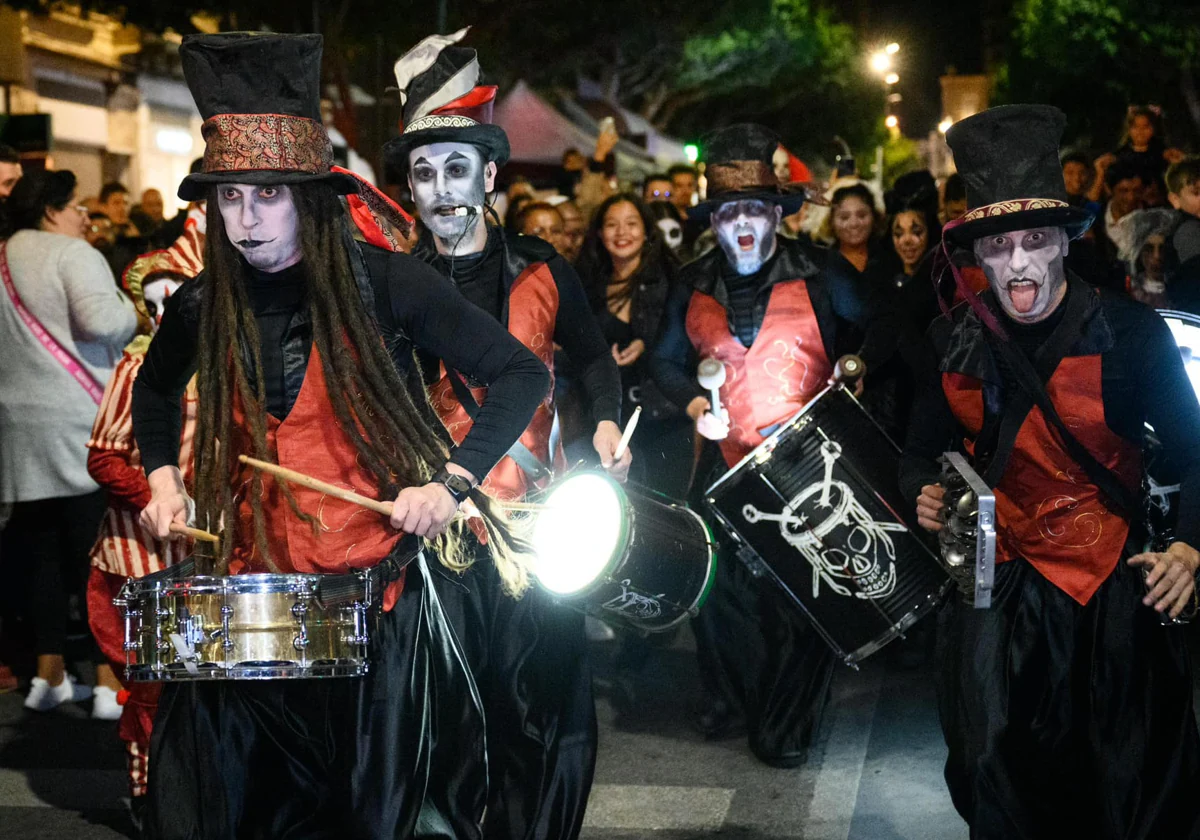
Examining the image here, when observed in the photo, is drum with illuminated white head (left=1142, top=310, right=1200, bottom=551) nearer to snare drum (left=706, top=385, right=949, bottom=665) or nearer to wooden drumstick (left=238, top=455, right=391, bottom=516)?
snare drum (left=706, top=385, right=949, bottom=665)

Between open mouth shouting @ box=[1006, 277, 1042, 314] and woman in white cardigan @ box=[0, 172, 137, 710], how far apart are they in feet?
14.8

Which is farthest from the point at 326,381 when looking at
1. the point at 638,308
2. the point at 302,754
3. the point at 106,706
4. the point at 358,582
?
the point at 638,308

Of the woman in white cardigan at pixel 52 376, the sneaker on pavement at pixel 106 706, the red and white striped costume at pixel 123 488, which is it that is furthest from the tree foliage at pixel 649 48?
the red and white striped costume at pixel 123 488

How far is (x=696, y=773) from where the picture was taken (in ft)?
20.4

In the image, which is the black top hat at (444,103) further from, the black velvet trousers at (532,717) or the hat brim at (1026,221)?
the hat brim at (1026,221)

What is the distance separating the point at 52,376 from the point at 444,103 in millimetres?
3055

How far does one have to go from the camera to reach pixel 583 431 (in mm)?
8148

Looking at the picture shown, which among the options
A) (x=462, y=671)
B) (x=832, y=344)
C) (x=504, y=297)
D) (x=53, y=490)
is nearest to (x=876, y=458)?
(x=832, y=344)

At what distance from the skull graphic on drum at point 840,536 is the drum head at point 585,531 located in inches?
46.9

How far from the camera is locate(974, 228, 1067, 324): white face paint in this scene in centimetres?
418

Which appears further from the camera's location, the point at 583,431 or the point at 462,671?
the point at 583,431

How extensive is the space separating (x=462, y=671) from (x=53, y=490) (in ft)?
13.2

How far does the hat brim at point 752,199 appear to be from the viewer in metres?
6.57

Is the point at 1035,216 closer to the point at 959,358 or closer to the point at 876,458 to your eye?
the point at 959,358
